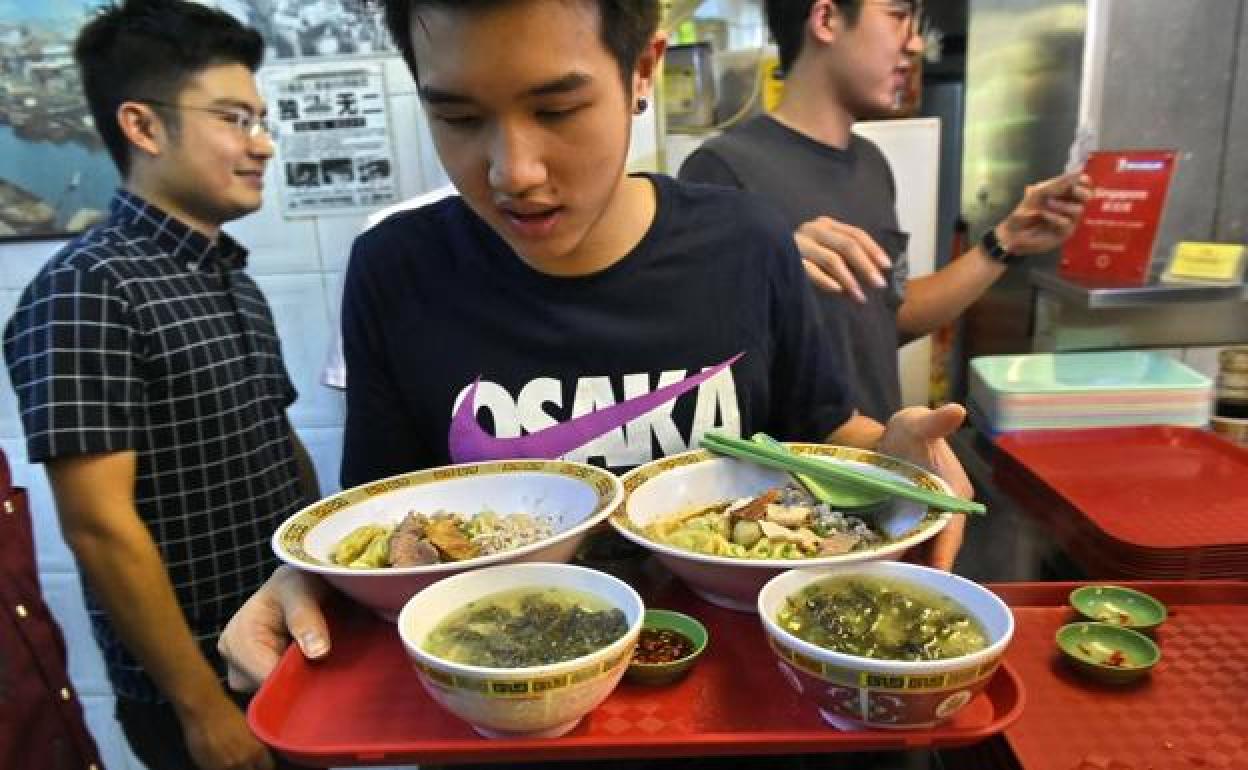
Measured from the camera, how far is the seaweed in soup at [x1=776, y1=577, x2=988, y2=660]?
69 centimetres

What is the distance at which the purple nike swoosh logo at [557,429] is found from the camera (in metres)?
1.07

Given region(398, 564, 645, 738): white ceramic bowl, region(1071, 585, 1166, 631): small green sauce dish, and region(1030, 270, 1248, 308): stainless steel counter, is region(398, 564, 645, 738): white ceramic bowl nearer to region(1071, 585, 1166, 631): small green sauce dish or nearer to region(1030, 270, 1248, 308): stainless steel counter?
region(1071, 585, 1166, 631): small green sauce dish

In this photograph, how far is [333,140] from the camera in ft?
7.63

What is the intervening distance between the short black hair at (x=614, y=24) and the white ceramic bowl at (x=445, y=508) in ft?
1.53

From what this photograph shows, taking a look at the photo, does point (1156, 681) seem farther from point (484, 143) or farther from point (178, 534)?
point (178, 534)

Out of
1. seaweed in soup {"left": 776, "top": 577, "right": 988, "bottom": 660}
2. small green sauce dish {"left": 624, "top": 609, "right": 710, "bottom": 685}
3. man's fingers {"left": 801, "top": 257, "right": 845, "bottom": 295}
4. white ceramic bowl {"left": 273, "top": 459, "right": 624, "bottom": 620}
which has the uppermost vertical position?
man's fingers {"left": 801, "top": 257, "right": 845, "bottom": 295}

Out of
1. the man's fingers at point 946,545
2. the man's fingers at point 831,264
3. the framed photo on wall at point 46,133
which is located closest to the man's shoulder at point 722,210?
the man's fingers at point 831,264

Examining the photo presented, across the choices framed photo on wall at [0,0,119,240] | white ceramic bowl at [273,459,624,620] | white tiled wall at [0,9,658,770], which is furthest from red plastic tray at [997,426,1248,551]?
framed photo on wall at [0,0,119,240]

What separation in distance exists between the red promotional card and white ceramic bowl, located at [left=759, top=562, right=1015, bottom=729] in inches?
58.8

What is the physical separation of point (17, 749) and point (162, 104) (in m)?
1.27

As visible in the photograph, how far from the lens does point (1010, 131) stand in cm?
265

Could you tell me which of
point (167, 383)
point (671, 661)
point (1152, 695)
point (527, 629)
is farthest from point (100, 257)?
point (1152, 695)

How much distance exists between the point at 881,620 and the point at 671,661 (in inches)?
7.5

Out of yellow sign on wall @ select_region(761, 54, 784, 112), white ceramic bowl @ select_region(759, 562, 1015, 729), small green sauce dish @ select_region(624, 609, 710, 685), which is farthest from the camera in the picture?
yellow sign on wall @ select_region(761, 54, 784, 112)
